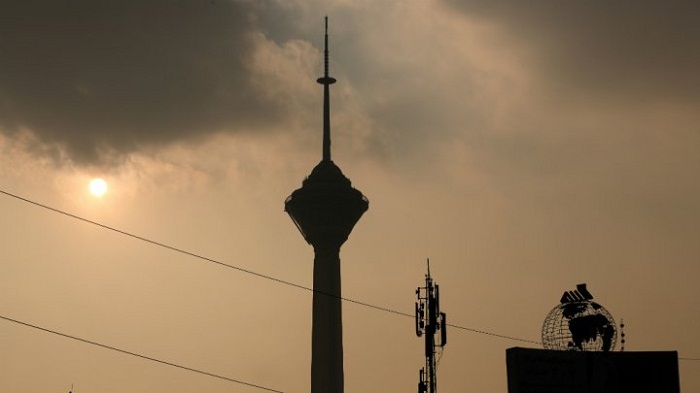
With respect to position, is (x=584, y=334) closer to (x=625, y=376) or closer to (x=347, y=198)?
(x=625, y=376)

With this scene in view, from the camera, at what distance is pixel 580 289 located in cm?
5009

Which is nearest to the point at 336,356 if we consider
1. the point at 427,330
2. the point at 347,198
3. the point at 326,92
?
the point at 347,198

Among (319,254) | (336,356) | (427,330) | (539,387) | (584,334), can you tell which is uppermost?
(319,254)

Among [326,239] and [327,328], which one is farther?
[327,328]

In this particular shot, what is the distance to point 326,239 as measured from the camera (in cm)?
17500

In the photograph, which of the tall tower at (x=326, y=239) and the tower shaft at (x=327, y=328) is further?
the tower shaft at (x=327, y=328)

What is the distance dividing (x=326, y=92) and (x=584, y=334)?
143102mm

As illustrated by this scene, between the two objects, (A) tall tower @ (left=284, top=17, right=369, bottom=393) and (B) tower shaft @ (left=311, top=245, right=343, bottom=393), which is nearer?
(A) tall tower @ (left=284, top=17, right=369, bottom=393)

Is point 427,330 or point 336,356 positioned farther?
point 336,356

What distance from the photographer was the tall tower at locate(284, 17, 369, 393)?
173m

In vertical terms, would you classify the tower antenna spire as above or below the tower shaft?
above

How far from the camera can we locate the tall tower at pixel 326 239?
172625 mm

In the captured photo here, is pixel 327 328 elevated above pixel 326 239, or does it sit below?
below

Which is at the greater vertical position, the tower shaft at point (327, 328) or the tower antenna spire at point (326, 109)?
the tower antenna spire at point (326, 109)
